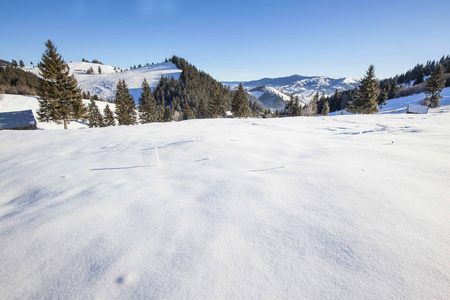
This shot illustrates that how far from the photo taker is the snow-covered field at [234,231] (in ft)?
4.68

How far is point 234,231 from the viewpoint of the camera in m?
1.95

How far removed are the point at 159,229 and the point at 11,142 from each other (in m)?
10.1

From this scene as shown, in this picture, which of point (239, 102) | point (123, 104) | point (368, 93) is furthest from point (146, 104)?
point (368, 93)

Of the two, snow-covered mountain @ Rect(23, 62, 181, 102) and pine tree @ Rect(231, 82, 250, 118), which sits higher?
snow-covered mountain @ Rect(23, 62, 181, 102)

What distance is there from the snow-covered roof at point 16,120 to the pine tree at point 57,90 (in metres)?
14.5

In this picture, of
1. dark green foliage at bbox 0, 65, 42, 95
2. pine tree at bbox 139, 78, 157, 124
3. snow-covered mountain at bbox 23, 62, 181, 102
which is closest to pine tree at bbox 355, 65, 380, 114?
pine tree at bbox 139, 78, 157, 124

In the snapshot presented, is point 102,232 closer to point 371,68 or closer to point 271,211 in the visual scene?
point 271,211

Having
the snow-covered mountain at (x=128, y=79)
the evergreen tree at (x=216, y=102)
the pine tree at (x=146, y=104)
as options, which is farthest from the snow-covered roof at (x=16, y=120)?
the snow-covered mountain at (x=128, y=79)

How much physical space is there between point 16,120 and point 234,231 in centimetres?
5227

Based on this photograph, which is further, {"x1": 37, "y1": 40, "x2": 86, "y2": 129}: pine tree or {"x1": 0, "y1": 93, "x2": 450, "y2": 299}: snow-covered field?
{"x1": 37, "y1": 40, "x2": 86, "y2": 129}: pine tree

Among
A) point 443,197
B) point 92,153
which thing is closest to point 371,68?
point 443,197

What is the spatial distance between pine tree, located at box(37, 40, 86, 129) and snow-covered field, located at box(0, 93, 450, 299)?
92.4 feet

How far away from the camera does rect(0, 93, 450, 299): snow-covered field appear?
1428 mm

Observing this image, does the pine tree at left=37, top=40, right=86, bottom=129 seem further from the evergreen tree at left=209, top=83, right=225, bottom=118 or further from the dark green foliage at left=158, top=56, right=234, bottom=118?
the dark green foliage at left=158, top=56, right=234, bottom=118
